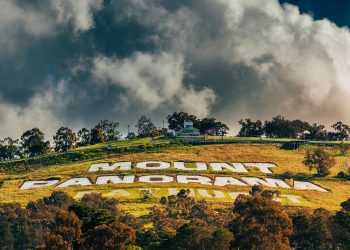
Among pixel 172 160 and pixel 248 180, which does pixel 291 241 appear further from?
pixel 172 160

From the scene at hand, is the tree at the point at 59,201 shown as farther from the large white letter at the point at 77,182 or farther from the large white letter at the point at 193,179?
the large white letter at the point at 193,179

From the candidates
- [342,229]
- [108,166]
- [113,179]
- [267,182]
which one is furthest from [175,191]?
[342,229]

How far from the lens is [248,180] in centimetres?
16188

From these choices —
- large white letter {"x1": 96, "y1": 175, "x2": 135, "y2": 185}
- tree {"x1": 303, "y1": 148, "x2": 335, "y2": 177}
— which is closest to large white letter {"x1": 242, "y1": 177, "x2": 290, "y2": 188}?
tree {"x1": 303, "y1": 148, "x2": 335, "y2": 177}

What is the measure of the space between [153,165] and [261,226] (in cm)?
10720

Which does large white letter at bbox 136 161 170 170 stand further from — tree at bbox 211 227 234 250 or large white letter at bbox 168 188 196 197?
tree at bbox 211 227 234 250

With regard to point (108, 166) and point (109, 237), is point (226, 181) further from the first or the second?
point (109, 237)

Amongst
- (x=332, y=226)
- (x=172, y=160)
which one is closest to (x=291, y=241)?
(x=332, y=226)

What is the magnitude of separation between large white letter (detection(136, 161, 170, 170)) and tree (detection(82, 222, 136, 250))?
98209 mm

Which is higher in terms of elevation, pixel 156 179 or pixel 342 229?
pixel 156 179

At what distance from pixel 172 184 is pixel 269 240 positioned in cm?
8368

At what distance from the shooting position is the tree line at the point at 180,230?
73062 mm

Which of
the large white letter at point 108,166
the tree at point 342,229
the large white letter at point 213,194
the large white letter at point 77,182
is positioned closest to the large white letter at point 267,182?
the large white letter at point 213,194

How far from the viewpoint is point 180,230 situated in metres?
82.8
